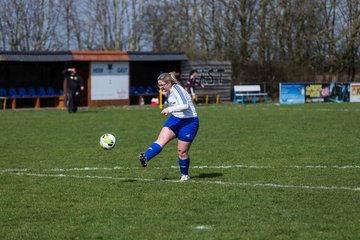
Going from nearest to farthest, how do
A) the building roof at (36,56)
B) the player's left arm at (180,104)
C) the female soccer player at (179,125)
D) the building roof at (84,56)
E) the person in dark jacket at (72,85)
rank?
the player's left arm at (180,104) → the female soccer player at (179,125) → the person in dark jacket at (72,85) → the building roof at (36,56) → the building roof at (84,56)

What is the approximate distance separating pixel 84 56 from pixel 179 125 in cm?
2929

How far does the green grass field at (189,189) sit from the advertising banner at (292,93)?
22526 mm

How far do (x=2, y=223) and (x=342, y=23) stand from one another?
49.2m

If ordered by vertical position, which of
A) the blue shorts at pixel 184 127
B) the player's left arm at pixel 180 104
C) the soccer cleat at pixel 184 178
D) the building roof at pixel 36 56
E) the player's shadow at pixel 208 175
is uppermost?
the building roof at pixel 36 56

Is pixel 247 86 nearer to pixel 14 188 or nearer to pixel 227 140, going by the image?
pixel 227 140

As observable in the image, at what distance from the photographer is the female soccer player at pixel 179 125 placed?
438 inches

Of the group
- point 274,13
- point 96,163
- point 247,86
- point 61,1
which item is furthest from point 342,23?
point 96,163

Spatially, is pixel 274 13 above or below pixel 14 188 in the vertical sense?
above

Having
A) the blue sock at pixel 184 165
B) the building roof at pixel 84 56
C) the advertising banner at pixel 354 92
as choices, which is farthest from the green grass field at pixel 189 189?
the advertising banner at pixel 354 92

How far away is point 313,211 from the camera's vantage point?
27.7 feet

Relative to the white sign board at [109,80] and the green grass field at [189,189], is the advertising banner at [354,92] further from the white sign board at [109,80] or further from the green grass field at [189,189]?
the green grass field at [189,189]

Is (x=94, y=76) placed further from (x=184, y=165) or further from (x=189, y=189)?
(x=189, y=189)

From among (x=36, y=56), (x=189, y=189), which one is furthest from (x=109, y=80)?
(x=189, y=189)

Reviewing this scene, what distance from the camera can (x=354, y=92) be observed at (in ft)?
143
